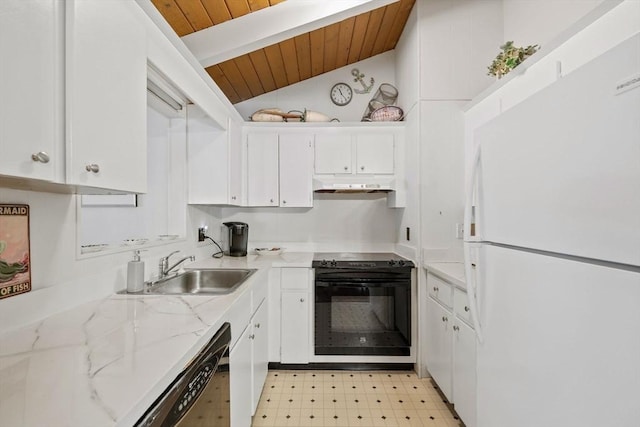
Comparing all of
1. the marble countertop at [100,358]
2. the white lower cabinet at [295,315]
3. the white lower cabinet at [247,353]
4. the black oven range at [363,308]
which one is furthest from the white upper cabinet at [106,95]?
the black oven range at [363,308]

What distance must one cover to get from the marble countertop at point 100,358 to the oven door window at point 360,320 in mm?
1284

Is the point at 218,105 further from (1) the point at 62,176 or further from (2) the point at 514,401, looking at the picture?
(2) the point at 514,401

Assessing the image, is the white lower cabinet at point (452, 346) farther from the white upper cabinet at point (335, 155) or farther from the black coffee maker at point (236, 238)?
the black coffee maker at point (236, 238)

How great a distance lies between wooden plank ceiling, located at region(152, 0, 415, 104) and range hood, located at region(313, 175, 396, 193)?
1.07 metres

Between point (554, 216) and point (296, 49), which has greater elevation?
point (296, 49)

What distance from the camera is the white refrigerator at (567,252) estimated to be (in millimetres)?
655

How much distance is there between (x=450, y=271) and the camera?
208 centimetres

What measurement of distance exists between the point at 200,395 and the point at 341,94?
294cm

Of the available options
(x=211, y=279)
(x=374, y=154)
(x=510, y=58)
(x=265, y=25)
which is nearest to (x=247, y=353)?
(x=211, y=279)

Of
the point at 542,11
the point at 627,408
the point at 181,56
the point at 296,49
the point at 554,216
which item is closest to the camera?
the point at 627,408

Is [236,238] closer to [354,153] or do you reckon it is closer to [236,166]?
[236,166]

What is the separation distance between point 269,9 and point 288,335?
7.97ft

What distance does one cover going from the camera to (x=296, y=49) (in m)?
2.62

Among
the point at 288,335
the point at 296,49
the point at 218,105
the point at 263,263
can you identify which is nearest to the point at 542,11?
the point at 296,49
